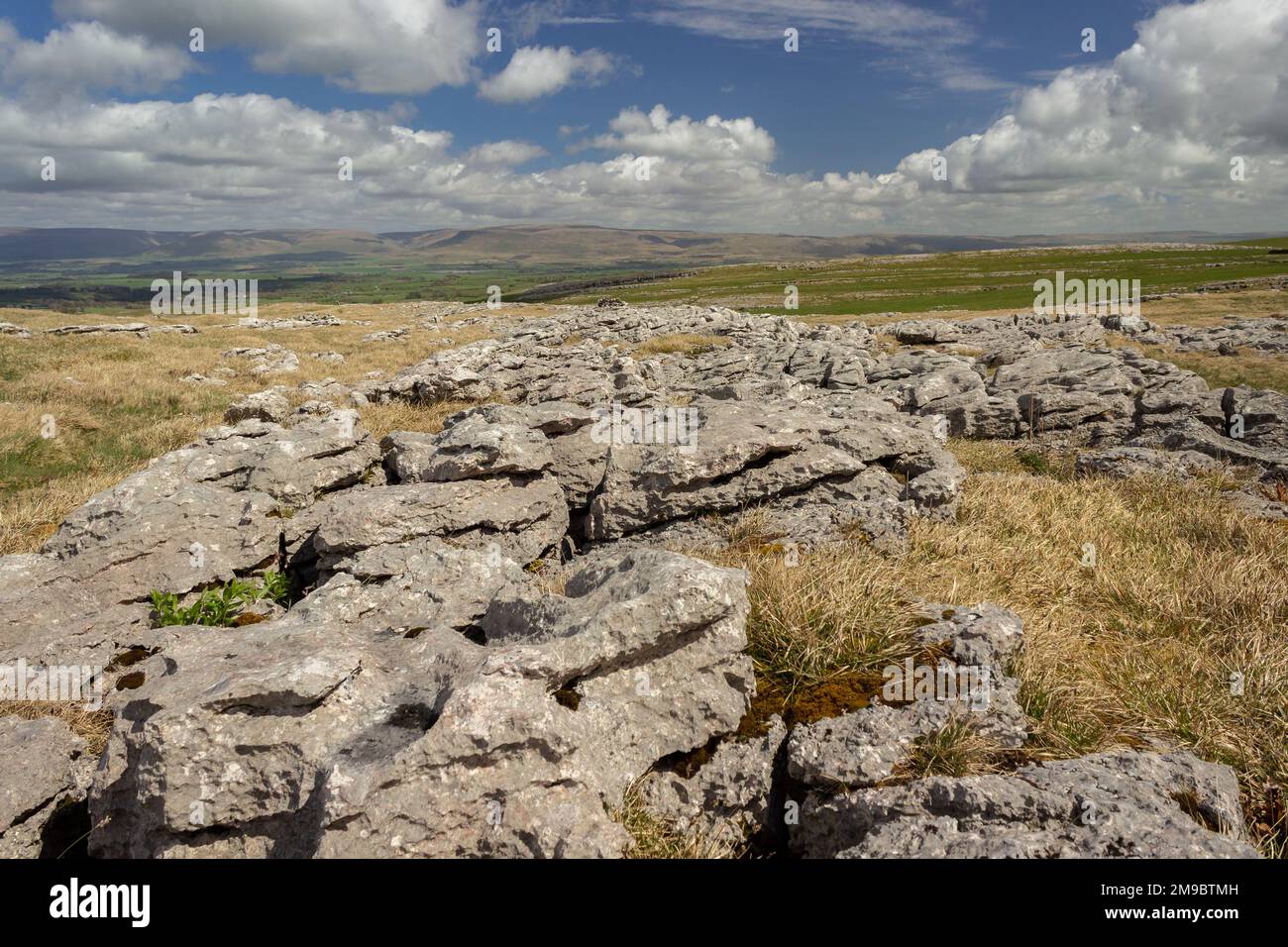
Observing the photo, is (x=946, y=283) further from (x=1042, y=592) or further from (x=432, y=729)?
(x=432, y=729)

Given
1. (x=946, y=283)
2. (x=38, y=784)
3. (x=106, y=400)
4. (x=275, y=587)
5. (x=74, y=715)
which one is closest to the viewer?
(x=38, y=784)

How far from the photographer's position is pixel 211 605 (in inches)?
325

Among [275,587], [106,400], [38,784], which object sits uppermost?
[106,400]

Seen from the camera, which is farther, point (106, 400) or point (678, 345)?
point (678, 345)

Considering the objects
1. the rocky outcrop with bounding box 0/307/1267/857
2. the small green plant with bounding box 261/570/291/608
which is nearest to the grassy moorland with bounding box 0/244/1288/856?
the rocky outcrop with bounding box 0/307/1267/857

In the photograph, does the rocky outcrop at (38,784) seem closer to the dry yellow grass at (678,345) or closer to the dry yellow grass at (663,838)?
the dry yellow grass at (663,838)

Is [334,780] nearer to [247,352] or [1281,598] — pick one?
[1281,598]

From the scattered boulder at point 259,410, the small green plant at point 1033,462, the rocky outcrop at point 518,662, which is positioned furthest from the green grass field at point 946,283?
the rocky outcrop at point 518,662

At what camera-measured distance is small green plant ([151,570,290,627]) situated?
8.13m

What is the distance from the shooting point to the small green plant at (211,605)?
8.13 m

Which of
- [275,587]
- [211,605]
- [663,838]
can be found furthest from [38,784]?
[663,838]

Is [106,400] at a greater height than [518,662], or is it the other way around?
[106,400]

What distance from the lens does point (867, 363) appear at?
32062 mm

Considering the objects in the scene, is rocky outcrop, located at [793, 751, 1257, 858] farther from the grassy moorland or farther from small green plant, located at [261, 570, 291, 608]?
small green plant, located at [261, 570, 291, 608]
